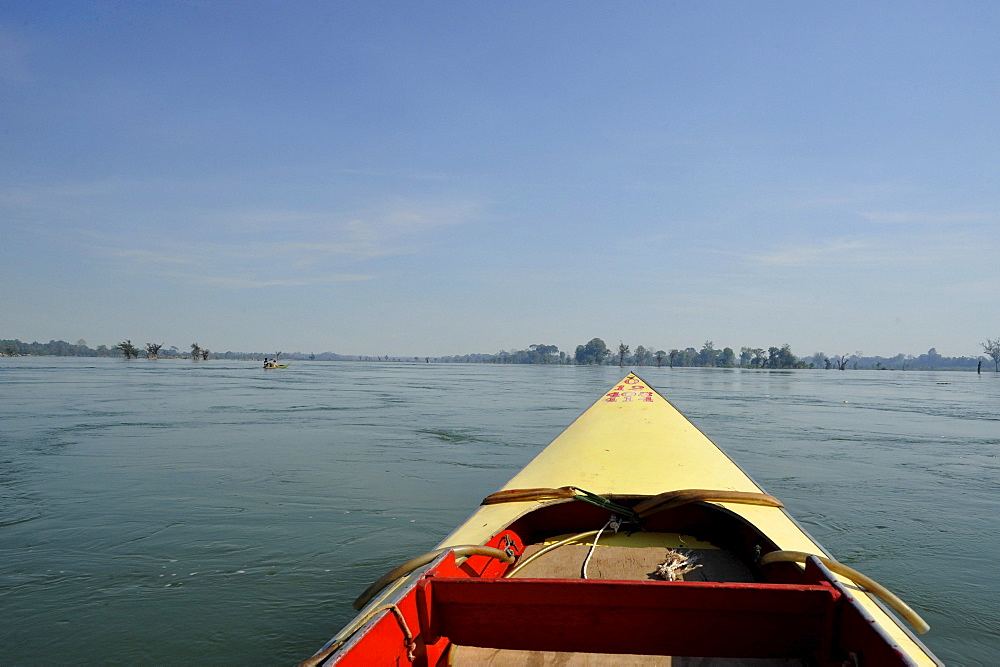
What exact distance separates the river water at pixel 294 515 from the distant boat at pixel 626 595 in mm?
1457

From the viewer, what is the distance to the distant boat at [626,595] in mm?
2381

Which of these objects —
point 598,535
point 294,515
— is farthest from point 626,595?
point 294,515

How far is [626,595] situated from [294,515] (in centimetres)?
526

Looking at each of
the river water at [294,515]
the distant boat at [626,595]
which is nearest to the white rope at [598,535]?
the distant boat at [626,595]

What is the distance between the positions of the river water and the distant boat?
146cm

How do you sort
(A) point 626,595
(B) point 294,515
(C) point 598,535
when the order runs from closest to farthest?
(A) point 626,595 → (C) point 598,535 → (B) point 294,515

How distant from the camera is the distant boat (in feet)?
7.81

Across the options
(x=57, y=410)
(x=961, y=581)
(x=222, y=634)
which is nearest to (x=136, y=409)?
(x=57, y=410)

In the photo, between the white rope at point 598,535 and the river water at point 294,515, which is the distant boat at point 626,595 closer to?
the white rope at point 598,535

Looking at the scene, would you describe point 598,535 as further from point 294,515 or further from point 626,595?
point 294,515

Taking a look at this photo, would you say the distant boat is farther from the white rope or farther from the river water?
the river water

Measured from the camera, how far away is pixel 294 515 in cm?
675

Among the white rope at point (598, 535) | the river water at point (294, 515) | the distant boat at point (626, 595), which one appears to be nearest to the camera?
the distant boat at point (626, 595)

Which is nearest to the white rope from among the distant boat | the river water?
the distant boat
